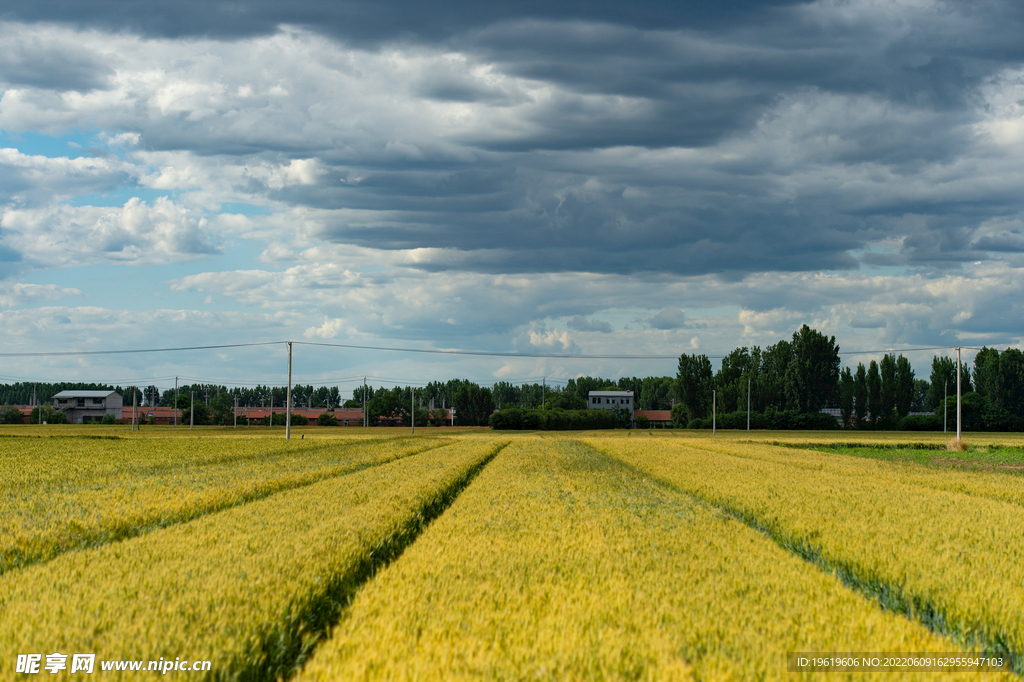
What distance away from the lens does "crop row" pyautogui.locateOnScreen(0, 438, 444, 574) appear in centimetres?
1395

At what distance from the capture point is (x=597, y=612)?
8.05 meters

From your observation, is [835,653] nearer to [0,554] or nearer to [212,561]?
[212,561]

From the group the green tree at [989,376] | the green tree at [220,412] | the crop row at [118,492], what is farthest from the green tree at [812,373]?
the green tree at [220,412]

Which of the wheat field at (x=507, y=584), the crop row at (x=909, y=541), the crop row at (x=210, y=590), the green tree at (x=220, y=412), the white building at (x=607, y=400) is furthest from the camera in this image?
the white building at (x=607, y=400)

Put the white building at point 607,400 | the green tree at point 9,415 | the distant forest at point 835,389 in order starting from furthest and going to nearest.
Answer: the white building at point 607,400 → the green tree at point 9,415 → the distant forest at point 835,389

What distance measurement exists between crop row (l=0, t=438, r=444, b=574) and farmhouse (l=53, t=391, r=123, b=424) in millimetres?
160254

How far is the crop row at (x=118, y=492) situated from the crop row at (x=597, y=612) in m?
7.48

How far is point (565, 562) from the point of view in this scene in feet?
35.7

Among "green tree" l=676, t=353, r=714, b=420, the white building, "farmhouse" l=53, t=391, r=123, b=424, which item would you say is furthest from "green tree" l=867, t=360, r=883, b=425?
"farmhouse" l=53, t=391, r=123, b=424

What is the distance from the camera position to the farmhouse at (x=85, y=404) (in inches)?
7008

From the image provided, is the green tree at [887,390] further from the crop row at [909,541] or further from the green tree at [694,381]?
the crop row at [909,541]

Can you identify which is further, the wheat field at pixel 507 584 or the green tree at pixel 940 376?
the green tree at pixel 940 376

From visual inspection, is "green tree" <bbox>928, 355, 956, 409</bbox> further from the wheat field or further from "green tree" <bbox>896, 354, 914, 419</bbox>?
the wheat field

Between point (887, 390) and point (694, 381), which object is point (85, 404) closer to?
point (694, 381)
